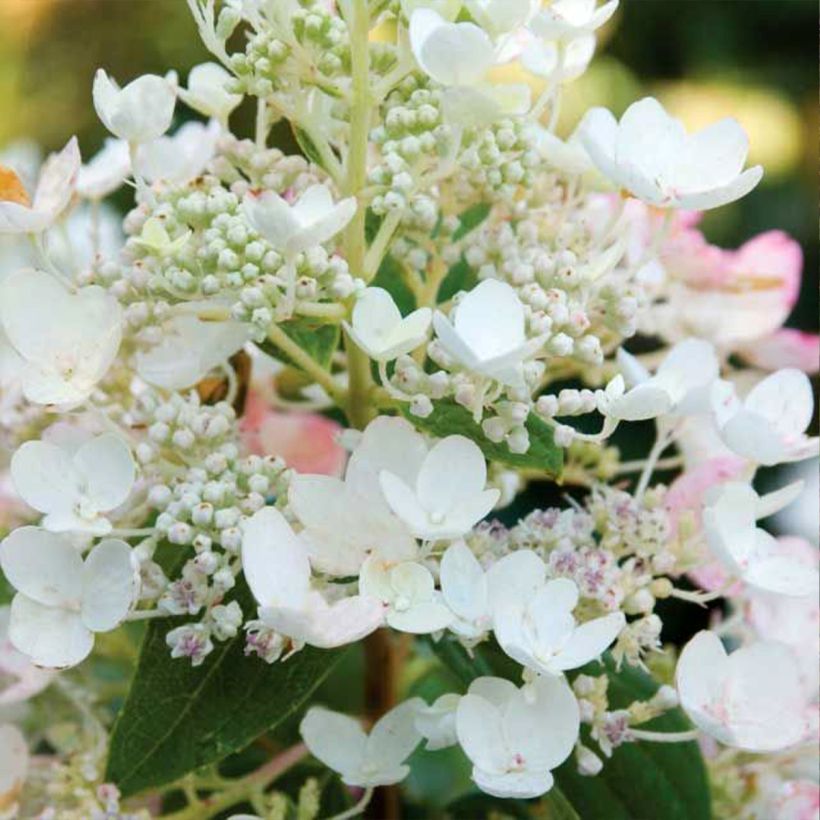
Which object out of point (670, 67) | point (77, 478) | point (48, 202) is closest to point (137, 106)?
point (48, 202)

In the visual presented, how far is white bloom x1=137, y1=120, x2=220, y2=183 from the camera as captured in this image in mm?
670

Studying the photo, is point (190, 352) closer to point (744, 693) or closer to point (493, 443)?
point (493, 443)

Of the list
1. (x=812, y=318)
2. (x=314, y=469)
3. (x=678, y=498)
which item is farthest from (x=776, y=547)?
(x=812, y=318)

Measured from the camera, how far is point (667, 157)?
61cm

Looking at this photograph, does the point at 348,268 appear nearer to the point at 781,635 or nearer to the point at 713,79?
the point at 781,635

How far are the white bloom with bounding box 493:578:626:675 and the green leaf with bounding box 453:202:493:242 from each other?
0.65 ft

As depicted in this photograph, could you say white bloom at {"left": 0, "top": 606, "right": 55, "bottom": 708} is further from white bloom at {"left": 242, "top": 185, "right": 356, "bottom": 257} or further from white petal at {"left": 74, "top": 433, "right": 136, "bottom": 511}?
white bloom at {"left": 242, "top": 185, "right": 356, "bottom": 257}

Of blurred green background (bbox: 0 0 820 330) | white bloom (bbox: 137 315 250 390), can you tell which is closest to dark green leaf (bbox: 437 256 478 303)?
white bloom (bbox: 137 315 250 390)

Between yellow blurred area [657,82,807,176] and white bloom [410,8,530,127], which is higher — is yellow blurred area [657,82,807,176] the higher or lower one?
the lower one

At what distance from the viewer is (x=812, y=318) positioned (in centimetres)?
209

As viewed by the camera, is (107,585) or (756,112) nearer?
(107,585)

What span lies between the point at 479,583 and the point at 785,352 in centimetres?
37

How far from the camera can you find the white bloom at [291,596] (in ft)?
1.68

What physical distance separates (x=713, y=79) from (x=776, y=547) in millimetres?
1645
